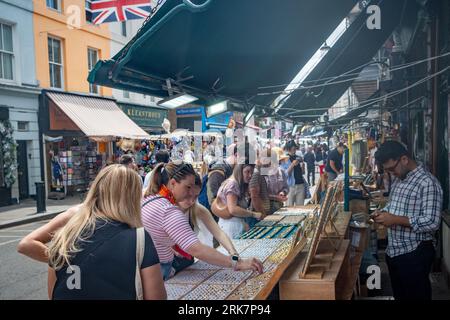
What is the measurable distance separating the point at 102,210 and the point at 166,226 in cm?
77

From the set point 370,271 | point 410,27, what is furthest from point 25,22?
point 370,271

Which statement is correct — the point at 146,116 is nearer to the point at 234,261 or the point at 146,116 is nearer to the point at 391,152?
the point at 391,152

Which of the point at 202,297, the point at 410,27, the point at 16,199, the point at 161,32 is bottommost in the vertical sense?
the point at 16,199

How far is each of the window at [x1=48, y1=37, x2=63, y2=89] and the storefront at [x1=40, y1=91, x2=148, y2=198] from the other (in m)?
0.60

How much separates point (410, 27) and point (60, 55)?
15.1 meters

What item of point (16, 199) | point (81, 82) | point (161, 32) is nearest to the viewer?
point (161, 32)

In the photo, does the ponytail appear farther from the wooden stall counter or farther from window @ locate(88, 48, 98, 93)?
window @ locate(88, 48, 98, 93)

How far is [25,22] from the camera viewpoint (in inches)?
644

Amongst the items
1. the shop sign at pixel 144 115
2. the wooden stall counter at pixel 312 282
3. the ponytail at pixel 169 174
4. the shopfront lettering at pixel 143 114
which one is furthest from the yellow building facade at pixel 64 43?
the wooden stall counter at pixel 312 282

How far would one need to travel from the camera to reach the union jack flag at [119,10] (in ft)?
39.1

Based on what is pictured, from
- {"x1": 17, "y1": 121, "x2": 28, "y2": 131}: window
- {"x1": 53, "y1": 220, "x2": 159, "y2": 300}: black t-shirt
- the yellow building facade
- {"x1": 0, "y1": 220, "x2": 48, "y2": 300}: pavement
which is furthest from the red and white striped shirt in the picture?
the yellow building facade

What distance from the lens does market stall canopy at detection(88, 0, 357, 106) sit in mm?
3812

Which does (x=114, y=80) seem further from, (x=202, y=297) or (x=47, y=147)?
(x=47, y=147)

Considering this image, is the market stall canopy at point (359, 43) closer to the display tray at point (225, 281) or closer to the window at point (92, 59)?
the display tray at point (225, 281)
